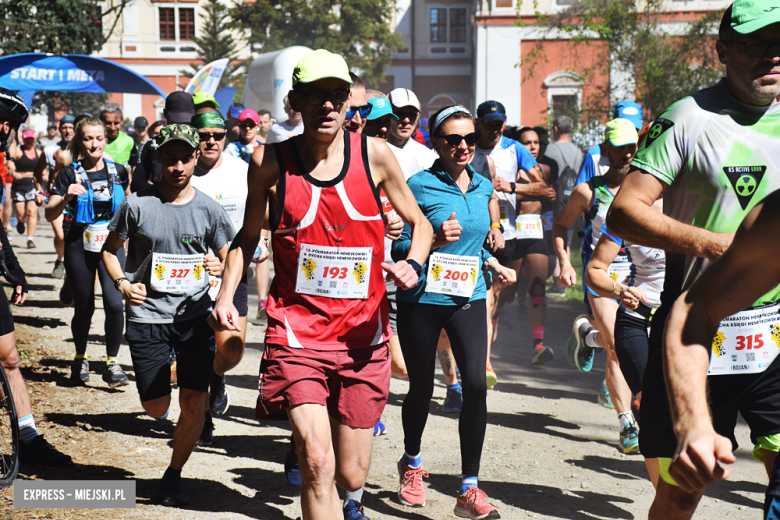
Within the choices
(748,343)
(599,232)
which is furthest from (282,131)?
(748,343)

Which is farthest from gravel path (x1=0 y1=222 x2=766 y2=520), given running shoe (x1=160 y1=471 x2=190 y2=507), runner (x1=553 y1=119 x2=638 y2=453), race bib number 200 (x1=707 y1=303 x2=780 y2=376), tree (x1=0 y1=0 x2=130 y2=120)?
tree (x1=0 y1=0 x2=130 y2=120)

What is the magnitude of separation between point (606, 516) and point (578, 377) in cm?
349

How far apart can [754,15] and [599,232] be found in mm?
3159

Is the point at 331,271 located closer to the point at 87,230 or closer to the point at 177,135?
the point at 177,135

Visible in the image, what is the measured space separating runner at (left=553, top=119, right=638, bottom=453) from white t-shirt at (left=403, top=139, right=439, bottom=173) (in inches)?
41.9

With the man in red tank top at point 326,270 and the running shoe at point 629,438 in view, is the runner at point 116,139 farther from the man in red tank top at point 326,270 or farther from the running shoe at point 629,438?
the running shoe at point 629,438

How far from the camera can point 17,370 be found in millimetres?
4926

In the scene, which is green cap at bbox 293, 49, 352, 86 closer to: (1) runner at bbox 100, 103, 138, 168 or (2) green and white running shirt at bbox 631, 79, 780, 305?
(2) green and white running shirt at bbox 631, 79, 780, 305

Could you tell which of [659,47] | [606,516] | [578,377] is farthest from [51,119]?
[606,516]

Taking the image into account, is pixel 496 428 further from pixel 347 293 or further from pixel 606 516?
pixel 347 293

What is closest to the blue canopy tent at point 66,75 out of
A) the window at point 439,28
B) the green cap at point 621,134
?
the green cap at point 621,134

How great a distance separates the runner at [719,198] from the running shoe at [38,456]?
3.48 metres

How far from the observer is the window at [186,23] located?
185ft

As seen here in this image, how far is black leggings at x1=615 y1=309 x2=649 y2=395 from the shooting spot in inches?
180
